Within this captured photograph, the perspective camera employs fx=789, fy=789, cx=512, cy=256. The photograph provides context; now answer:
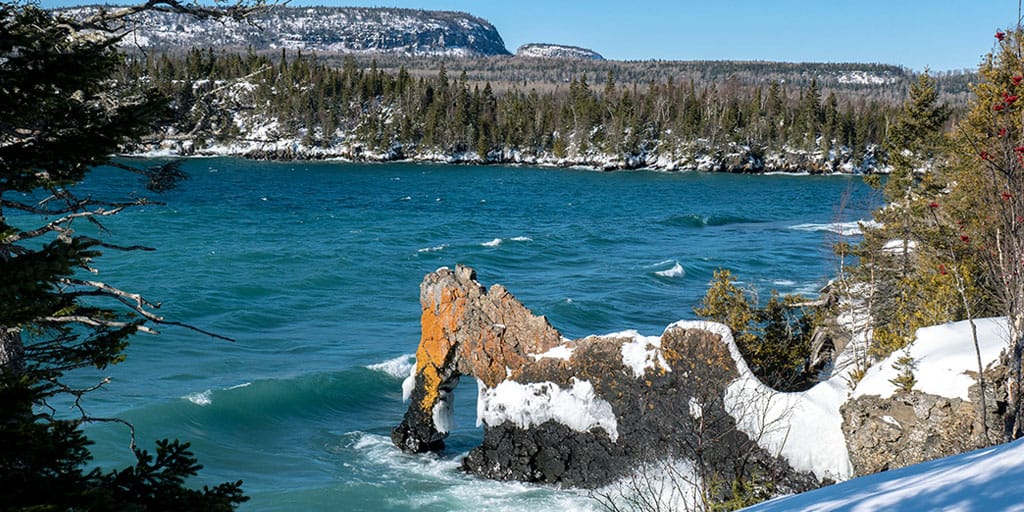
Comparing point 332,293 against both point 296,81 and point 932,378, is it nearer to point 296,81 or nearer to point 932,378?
point 932,378

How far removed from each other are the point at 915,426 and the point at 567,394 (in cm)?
638

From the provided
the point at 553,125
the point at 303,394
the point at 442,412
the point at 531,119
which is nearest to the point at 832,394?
the point at 442,412

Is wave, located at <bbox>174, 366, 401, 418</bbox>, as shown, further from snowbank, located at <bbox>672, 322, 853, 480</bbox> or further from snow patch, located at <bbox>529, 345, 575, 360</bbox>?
snowbank, located at <bbox>672, 322, 853, 480</bbox>

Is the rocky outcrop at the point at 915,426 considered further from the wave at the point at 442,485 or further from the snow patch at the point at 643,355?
the wave at the point at 442,485

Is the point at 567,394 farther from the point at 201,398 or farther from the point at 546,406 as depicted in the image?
the point at 201,398

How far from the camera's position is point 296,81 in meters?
158

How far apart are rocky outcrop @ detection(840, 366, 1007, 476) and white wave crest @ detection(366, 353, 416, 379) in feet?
47.8

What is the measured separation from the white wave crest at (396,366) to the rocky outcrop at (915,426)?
14.6m

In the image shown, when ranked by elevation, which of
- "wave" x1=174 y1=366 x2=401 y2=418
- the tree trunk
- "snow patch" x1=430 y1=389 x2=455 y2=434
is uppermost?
the tree trunk

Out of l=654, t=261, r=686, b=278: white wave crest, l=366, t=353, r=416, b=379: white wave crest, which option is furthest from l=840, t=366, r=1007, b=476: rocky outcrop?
l=654, t=261, r=686, b=278: white wave crest

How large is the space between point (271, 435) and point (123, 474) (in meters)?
14.9

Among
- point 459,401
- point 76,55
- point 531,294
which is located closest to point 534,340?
point 459,401

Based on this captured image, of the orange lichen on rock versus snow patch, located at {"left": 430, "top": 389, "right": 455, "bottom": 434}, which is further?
snow patch, located at {"left": 430, "top": 389, "right": 455, "bottom": 434}

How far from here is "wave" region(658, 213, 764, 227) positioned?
199ft
